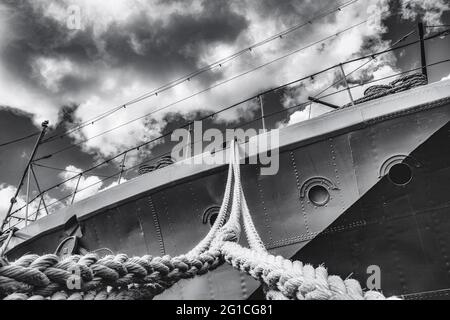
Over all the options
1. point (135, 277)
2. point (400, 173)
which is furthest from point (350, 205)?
point (135, 277)

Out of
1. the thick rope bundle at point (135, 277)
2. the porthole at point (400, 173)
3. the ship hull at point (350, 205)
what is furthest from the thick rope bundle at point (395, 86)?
the thick rope bundle at point (135, 277)

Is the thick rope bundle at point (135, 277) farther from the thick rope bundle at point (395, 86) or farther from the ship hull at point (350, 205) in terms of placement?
the thick rope bundle at point (395, 86)

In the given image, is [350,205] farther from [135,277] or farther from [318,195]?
[135,277]

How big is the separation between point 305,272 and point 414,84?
436 centimetres

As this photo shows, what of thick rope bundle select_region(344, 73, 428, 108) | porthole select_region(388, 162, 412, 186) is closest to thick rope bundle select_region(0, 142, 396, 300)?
porthole select_region(388, 162, 412, 186)

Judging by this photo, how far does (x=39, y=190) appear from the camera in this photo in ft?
25.2

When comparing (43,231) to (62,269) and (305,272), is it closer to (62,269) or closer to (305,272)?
(62,269)

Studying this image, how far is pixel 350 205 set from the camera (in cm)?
411

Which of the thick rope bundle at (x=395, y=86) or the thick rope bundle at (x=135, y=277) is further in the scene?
the thick rope bundle at (x=395, y=86)

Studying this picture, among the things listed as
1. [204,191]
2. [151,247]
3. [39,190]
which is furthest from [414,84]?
[39,190]

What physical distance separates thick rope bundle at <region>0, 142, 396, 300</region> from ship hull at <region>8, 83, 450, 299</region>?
1.84 m

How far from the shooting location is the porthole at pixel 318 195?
4305 mm

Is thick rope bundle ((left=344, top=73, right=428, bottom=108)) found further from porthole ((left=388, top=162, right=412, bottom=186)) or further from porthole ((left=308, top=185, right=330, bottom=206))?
porthole ((left=308, top=185, right=330, bottom=206))

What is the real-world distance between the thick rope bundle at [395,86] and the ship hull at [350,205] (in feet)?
2.29
